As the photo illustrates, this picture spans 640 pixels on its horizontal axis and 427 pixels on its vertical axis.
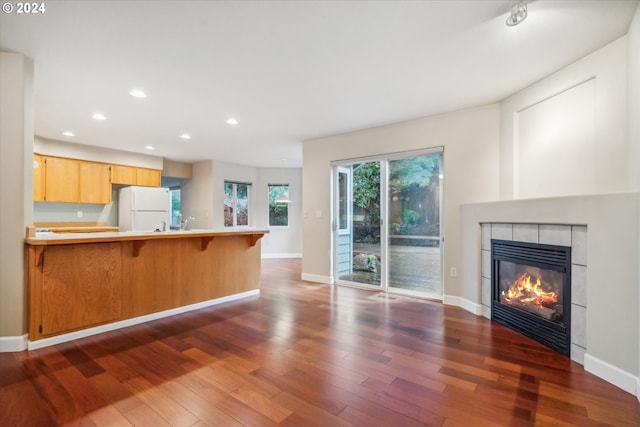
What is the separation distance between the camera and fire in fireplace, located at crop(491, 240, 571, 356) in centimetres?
261

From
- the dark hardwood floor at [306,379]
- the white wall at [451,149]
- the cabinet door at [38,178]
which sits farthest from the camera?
the cabinet door at [38,178]

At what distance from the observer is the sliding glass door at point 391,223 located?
4414mm

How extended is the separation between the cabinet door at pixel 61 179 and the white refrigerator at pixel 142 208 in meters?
0.85

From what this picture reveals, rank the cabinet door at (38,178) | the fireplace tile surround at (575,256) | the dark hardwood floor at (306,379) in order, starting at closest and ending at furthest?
the dark hardwood floor at (306,379), the fireplace tile surround at (575,256), the cabinet door at (38,178)

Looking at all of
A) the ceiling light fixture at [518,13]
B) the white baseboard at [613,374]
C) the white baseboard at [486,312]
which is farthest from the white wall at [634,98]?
the white baseboard at [486,312]

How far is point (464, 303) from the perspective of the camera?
3885 millimetres

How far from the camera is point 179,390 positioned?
2006 millimetres

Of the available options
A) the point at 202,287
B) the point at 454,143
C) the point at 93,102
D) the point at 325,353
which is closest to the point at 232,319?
the point at 202,287

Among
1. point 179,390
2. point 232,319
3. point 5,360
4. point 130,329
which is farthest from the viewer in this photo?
point 232,319

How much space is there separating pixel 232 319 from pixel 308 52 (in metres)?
2.87

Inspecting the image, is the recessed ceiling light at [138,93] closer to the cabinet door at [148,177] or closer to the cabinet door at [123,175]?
the cabinet door at [123,175]

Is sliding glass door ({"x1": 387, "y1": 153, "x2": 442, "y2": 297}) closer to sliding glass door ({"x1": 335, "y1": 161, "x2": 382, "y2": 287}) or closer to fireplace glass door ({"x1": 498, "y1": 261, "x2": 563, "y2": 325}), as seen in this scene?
sliding glass door ({"x1": 335, "y1": 161, "x2": 382, "y2": 287})

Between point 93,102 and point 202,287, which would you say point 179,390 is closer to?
point 202,287

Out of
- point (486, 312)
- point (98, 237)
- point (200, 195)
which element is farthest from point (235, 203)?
point (486, 312)
